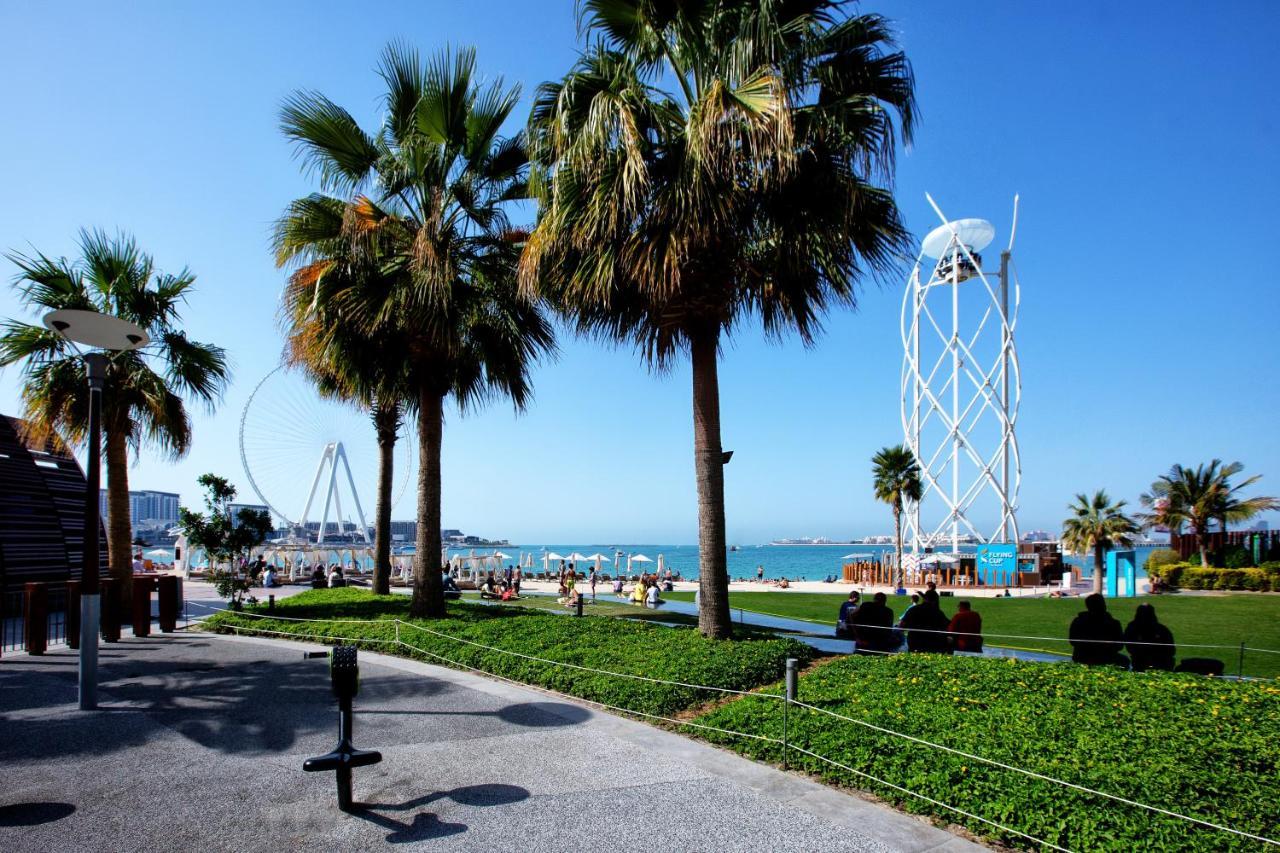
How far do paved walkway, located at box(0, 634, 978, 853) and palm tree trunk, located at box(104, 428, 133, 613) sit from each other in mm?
6571

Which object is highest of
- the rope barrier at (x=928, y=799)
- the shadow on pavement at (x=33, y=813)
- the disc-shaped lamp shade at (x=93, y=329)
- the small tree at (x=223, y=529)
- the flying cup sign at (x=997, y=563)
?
the disc-shaped lamp shade at (x=93, y=329)

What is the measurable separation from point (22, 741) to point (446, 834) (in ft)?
17.6

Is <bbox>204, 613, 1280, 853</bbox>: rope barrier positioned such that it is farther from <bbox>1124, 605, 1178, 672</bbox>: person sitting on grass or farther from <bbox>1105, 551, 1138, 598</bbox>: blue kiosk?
<bbox>1105, 551, 1138, 598</bbox>: blue kiosk

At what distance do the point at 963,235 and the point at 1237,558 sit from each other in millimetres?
32703

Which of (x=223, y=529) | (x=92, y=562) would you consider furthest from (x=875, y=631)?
(x=223, y=529)

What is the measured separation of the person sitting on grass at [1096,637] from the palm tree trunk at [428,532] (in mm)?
10939

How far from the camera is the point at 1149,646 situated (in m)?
8.57

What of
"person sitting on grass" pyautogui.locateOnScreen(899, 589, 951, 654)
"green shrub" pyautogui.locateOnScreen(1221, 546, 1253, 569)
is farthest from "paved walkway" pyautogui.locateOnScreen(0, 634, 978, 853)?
"green shrub" pyautogui.locateOnScreen(1221, 546, 1253, 569)

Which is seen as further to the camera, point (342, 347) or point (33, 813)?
point (342, 347)

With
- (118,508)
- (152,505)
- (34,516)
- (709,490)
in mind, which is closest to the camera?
(709,490)

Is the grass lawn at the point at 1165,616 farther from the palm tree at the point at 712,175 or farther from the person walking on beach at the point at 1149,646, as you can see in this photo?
the palm tree at the point at 712,175

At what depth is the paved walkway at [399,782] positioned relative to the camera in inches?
196

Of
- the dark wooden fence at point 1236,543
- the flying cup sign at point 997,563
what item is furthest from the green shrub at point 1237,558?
the flying cup sign at point 997,563

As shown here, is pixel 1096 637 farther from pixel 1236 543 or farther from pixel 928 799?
pixel 1236 543
